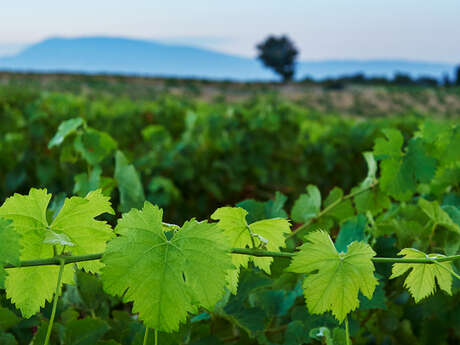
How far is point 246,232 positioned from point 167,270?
202mm

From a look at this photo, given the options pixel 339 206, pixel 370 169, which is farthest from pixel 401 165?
pixel 339 206

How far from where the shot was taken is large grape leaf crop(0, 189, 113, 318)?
0.76m

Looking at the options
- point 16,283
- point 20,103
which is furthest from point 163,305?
point 20,103

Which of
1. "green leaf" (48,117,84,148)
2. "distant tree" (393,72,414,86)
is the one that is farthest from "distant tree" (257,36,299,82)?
"green leaf" (48,117,84,148)

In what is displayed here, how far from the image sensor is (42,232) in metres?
0.76

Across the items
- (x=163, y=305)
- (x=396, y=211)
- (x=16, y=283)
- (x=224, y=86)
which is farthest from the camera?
(x=224, y=86)

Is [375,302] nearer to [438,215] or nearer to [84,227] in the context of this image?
[438,215]

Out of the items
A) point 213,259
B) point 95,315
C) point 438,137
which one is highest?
point 438,137

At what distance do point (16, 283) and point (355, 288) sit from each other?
54cm

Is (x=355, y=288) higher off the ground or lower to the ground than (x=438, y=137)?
lower

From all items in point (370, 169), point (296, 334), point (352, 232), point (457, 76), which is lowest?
point (296, 334)

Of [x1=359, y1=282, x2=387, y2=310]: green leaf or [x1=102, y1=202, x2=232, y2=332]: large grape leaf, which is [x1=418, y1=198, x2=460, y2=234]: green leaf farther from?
[x1=102, y1=202, x2=232, y2=332]: large grape leaf

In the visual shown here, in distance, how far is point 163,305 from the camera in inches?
26.7

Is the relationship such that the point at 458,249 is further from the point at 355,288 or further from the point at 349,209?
the point at 355,288
